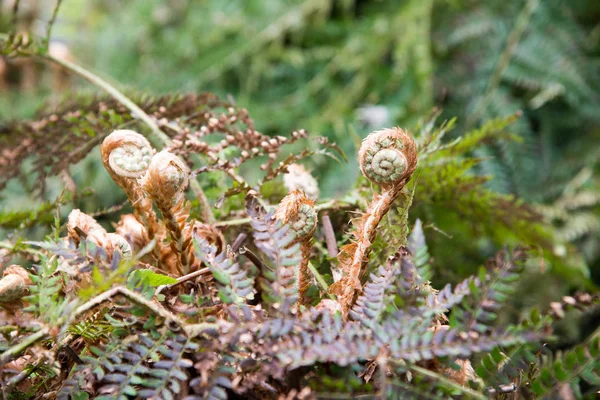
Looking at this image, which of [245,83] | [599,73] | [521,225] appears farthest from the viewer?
[245,83]

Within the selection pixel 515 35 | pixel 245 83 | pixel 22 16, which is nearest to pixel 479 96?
pixel 515 35

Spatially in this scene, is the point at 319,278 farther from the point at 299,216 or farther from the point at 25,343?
the point at 25,343

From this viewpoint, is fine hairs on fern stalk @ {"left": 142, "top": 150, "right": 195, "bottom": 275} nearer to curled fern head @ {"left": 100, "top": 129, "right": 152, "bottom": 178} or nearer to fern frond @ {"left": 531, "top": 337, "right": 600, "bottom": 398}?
curled fern head @ {"left": 100, "top": 129, "right": 152, "bottom": 178}

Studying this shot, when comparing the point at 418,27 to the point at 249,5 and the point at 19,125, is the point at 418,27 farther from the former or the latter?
the point at 19,125

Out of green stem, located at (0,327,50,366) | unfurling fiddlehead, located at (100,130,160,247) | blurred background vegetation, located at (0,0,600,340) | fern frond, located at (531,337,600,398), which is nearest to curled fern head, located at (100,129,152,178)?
unfurling fiddlehead, located at (100,130,160,247)

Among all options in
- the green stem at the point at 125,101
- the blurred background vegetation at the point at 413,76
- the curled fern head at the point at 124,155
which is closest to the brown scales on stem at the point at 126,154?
the curled fern head at the point at 124,155

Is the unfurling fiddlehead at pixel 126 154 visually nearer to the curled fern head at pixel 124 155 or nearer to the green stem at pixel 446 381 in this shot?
the curled fern head at pixel 124 155

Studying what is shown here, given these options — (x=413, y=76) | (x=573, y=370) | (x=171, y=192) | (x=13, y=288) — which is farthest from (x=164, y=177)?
(x=413, y=76)

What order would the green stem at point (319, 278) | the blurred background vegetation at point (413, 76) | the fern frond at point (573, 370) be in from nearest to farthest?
the fern frond at point (573, 370) < the green stem at point (319, 278) < the blurred background vegetation at point (413, 76)
